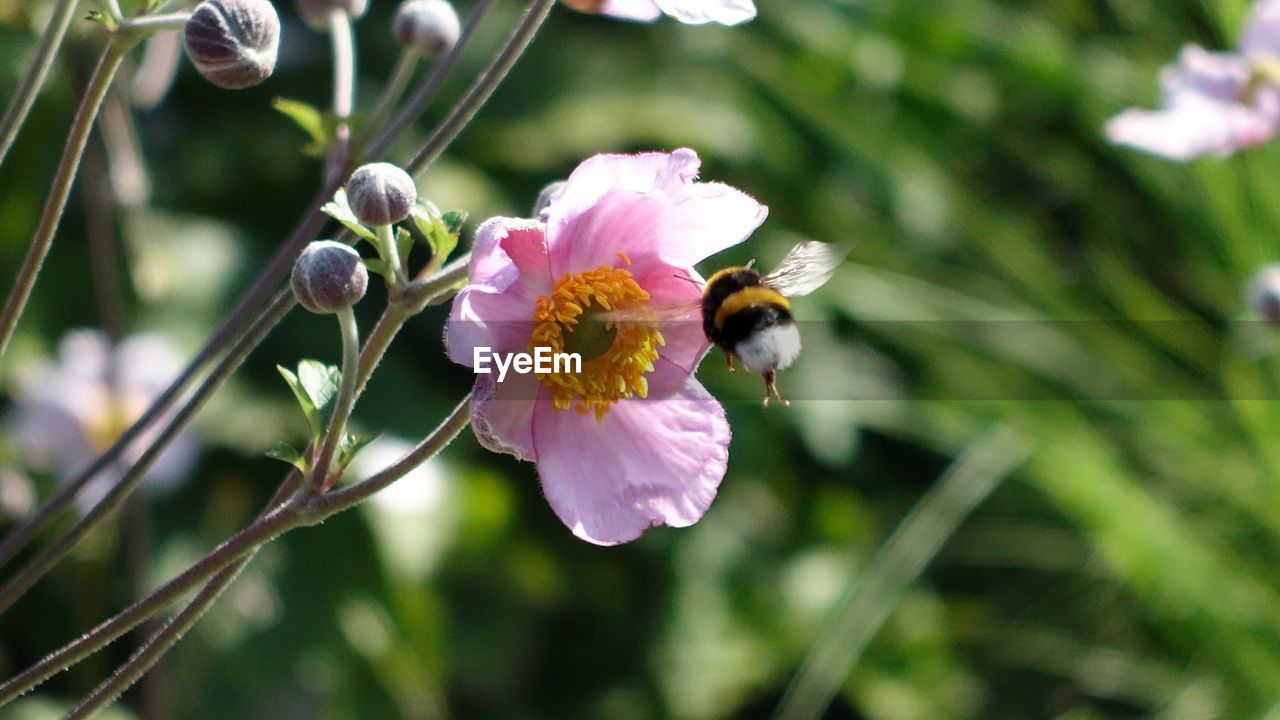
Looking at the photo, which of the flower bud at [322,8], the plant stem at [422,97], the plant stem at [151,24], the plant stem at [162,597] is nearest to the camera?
the plant stem at [162,597]

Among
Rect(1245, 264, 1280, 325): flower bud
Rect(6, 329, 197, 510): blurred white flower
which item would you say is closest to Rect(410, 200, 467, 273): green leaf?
Rect(1245, 264, 1280, 325): flower bud

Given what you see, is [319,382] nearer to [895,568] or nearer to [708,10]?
[708,10]

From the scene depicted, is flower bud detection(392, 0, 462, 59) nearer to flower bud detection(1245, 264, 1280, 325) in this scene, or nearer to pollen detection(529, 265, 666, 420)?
pollen detection(529, 265, 666, 420)

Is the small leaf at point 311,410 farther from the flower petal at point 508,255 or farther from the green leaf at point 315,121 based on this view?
the green leaf at point 315,121

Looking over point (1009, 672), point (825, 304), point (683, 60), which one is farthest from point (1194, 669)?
point (683, 60)

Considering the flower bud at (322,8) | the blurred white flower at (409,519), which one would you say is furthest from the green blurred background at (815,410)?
the flower bud at (322,8)

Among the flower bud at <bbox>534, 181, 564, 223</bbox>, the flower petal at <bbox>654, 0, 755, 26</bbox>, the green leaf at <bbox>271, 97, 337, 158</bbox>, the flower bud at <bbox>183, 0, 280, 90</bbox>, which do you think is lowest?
the green leaf at <bbox>271, 97, 337, 158</bbox>

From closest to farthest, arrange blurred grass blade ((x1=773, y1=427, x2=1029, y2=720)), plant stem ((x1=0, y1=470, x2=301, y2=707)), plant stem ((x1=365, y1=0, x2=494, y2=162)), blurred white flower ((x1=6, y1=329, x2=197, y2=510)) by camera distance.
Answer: plant stem ((x1=0, y1=470, x2=301, y2=707)) → plant stem ((x1=365, y1=0, x2=494, y2=162)) → blurred white flower ((x1=6, y1=329, x2=197, y2=510)) → blurred grass blade ((x1=773, y1=427, x2=1029, y2=720))

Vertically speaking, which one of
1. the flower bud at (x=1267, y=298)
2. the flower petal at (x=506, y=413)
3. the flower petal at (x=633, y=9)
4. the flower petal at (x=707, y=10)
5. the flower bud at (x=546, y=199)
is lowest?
the flower petal at (x=506, y=413)
